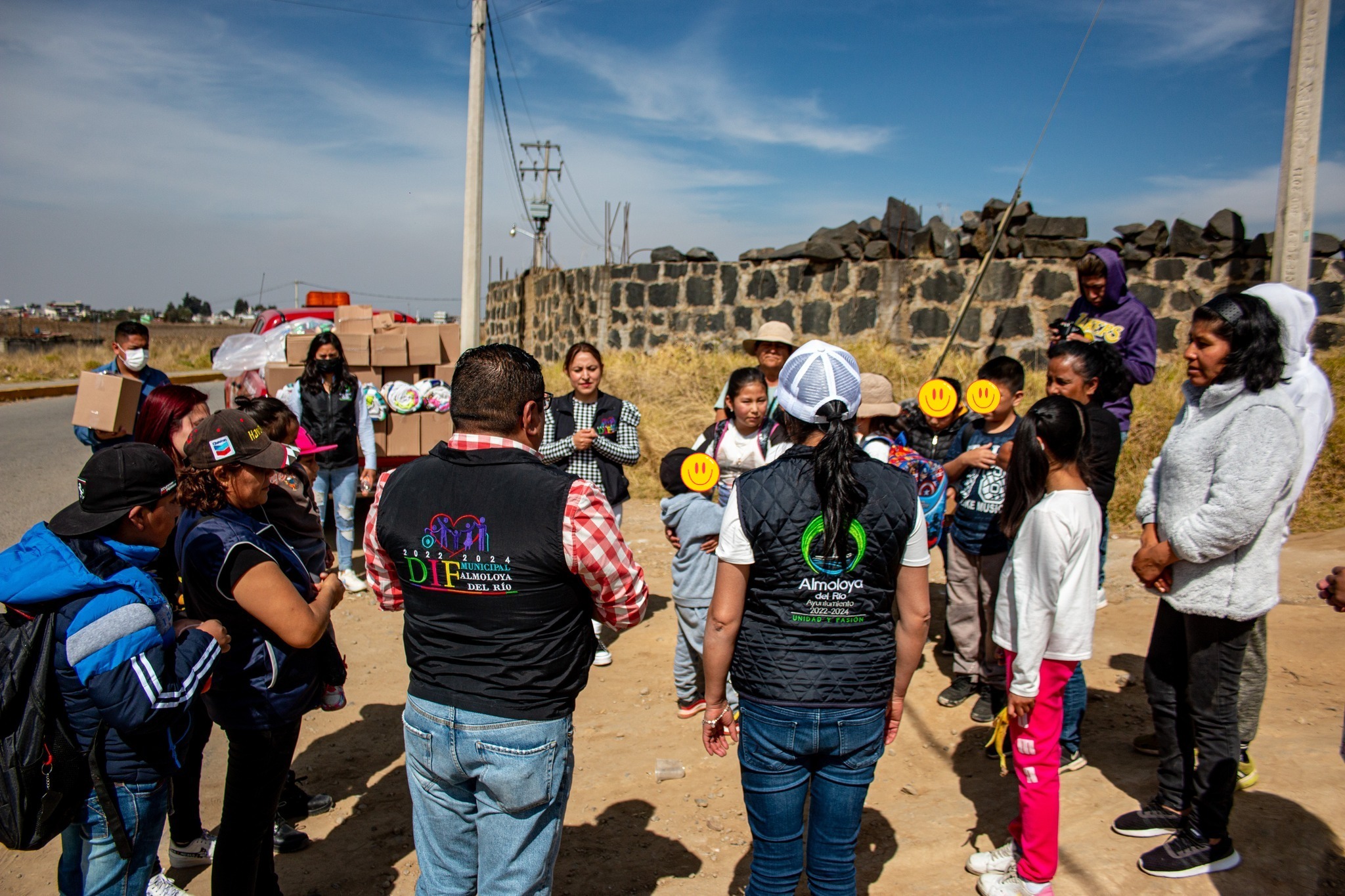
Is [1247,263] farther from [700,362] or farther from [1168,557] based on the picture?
[1168,557]

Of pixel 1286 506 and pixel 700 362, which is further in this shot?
pixel 700 362

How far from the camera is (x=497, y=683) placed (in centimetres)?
215

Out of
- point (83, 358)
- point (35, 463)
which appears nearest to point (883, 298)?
point (35, 463)

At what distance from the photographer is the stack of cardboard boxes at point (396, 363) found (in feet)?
24.4

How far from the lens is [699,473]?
412 centimetres

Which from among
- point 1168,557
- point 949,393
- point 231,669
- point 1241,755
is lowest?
point 1241,755

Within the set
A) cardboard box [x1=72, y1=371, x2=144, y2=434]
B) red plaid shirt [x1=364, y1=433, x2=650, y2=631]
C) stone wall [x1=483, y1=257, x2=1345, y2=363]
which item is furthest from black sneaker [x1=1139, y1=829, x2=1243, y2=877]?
stone wall [x1=483, y1=257, x2=1345, y2=363]

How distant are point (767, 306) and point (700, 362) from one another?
131 centimetres

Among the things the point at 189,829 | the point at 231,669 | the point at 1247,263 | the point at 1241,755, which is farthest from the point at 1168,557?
the point at 1247,263

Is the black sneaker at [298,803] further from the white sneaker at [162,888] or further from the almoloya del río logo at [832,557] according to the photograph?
the almoloya del río logo at [832,557]

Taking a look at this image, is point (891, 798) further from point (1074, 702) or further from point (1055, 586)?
point (1055, 586)

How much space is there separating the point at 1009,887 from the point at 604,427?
344 cm

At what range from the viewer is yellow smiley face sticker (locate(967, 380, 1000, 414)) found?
428cm

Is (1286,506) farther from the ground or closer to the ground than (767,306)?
closer to the ground
